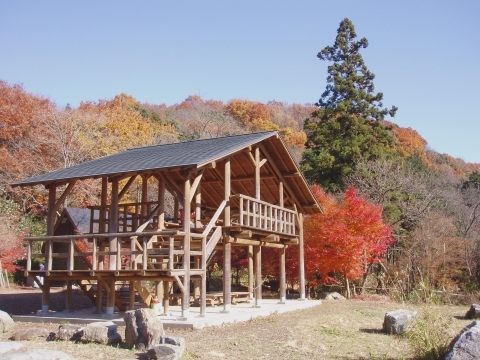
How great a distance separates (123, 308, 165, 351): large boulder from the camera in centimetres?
912

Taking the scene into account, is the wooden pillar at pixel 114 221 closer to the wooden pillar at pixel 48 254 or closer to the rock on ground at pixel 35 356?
the wooden pillar at pixel 48 254

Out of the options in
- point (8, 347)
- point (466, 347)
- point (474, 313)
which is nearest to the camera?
point (466, 347)

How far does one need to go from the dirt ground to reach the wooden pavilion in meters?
1.64

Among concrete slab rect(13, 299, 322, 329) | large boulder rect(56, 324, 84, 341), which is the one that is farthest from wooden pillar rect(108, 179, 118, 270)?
large boulder rect(56, 324, 84, 341)

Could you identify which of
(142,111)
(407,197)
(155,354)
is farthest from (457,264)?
(142,111)

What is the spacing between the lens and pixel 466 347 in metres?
6.90

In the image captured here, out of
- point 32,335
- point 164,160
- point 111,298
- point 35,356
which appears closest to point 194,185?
point 164,160

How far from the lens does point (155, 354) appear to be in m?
8.16

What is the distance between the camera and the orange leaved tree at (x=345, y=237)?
65.1 feet

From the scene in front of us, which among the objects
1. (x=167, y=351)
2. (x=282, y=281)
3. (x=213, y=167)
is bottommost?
(x=167, y=351)

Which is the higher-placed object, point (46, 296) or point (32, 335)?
point (46, 296)

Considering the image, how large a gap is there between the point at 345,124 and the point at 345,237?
1299 centimetres

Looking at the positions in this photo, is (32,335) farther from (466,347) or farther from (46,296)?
(466,347)

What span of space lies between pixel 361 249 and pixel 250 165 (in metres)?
5.88
